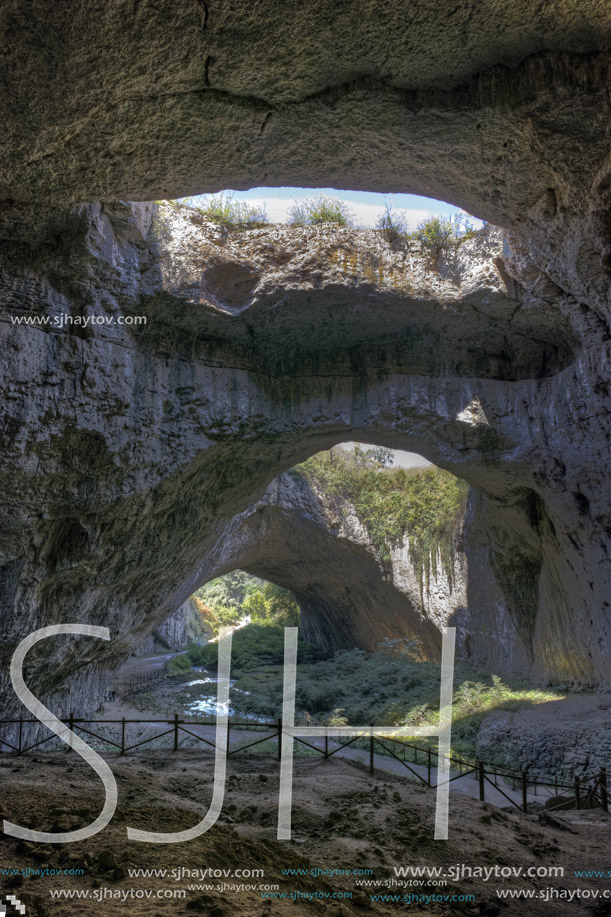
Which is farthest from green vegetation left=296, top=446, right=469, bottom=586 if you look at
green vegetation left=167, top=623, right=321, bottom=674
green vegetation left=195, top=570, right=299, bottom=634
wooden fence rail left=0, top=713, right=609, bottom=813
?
green vegetation left=195, top=570, right=299, bottom=634

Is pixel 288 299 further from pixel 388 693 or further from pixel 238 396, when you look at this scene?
pixel 388 693

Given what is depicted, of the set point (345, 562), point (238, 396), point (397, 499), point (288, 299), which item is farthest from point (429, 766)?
point (345, 562)

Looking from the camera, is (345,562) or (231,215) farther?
(345,562)

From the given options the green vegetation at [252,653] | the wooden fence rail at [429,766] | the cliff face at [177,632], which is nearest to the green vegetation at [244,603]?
the cliff face at [177,632]

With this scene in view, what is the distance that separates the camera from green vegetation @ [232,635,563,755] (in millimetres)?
12117

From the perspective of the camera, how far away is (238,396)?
10.6 m

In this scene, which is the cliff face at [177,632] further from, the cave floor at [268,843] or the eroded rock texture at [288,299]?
the cave floor at [268,843]

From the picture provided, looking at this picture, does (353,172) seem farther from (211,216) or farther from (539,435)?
(539,435)

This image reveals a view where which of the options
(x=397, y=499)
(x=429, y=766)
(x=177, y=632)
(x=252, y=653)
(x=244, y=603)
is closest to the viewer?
(x=429, y=766)

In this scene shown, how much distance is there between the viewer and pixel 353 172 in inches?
244

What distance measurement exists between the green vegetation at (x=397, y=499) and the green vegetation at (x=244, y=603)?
1072cm

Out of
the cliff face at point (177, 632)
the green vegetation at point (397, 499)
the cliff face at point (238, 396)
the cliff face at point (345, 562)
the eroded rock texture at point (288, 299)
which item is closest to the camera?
the eroded rock texture at point (288, 299)

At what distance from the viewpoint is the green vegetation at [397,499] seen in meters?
17.4

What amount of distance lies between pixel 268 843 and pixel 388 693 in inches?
426
